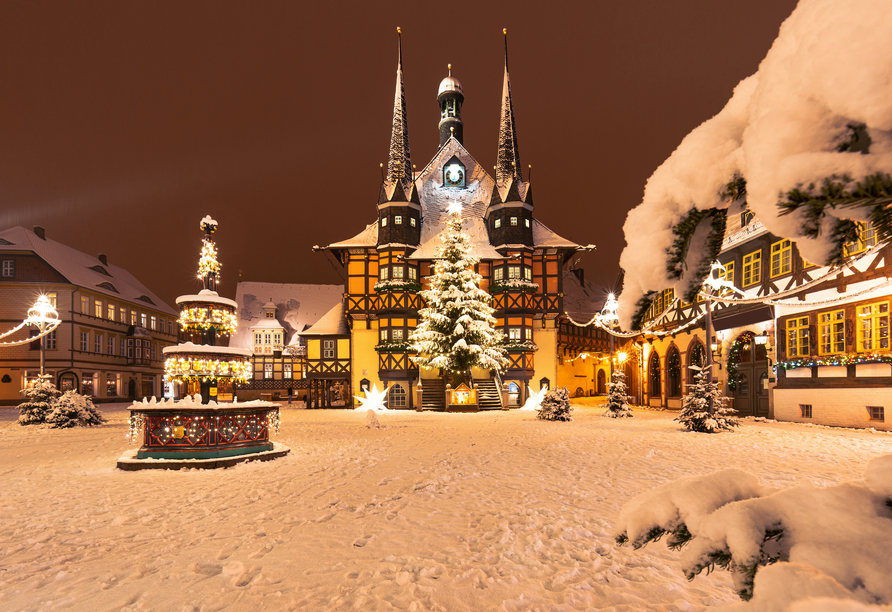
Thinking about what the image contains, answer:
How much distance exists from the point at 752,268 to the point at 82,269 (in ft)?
142

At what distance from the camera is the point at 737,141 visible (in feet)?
3.65

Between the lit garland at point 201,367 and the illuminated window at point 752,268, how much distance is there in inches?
690

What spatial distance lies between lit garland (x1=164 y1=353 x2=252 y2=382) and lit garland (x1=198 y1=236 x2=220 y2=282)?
1998mm

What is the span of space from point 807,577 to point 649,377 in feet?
86.8

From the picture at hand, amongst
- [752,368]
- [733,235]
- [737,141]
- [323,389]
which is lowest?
[323,389]

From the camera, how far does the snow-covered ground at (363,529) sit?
139 inches

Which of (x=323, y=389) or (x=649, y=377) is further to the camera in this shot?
(x=323, y=389)

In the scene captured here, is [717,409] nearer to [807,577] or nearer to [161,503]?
[161,503]

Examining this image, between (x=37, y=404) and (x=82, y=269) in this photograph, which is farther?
(x=82, y=269)

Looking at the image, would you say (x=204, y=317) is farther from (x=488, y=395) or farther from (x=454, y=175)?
(x=454, y=175)

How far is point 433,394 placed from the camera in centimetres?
2464

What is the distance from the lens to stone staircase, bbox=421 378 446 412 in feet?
79.0

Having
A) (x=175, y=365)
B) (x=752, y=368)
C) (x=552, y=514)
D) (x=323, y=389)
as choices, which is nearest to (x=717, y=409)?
(x=752, y=368)

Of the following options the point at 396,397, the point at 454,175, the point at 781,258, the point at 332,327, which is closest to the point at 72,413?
the point at 332,327
